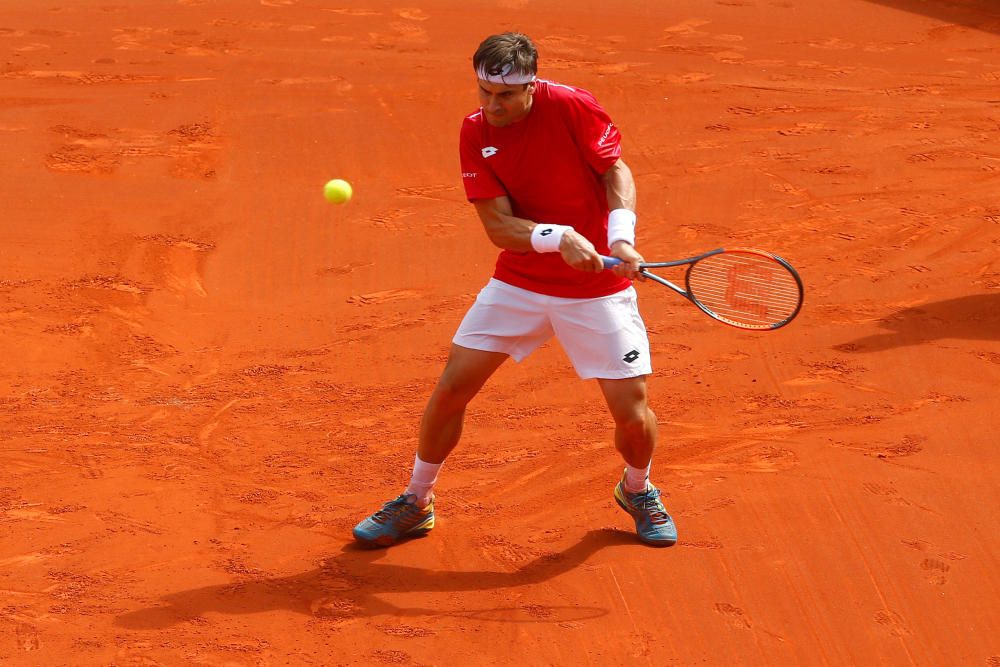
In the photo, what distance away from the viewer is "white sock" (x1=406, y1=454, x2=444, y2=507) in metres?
4.82

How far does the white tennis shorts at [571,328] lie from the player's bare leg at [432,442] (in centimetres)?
8

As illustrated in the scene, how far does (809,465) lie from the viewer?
17.9ft

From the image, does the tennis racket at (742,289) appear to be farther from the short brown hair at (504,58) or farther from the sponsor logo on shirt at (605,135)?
the short brown hair at (504,58)

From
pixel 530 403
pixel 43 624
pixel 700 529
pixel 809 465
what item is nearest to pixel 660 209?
pixel 530 403

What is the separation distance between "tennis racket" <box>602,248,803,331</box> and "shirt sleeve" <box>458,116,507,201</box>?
73cm

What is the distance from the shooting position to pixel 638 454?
4703mm

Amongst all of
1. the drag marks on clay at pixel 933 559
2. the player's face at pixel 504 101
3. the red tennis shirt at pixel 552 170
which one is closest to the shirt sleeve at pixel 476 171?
the red tennis shirt at pixel 552 170

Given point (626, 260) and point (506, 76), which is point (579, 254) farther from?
point (506, 76)

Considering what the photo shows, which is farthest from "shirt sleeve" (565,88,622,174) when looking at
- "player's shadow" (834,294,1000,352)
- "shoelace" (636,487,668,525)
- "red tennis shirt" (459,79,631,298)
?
"player's shadow" (834,294,1000,352)

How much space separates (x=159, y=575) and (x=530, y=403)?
2.33 metres

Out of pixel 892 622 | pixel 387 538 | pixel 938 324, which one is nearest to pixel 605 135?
pixel 387 538

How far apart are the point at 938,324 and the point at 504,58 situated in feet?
13.3

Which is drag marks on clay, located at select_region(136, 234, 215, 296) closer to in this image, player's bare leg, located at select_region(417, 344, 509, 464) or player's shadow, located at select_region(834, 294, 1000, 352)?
player's bare leg, located at select_region(417, 344, 509, 464)

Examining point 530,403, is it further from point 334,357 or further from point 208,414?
point 208,414
